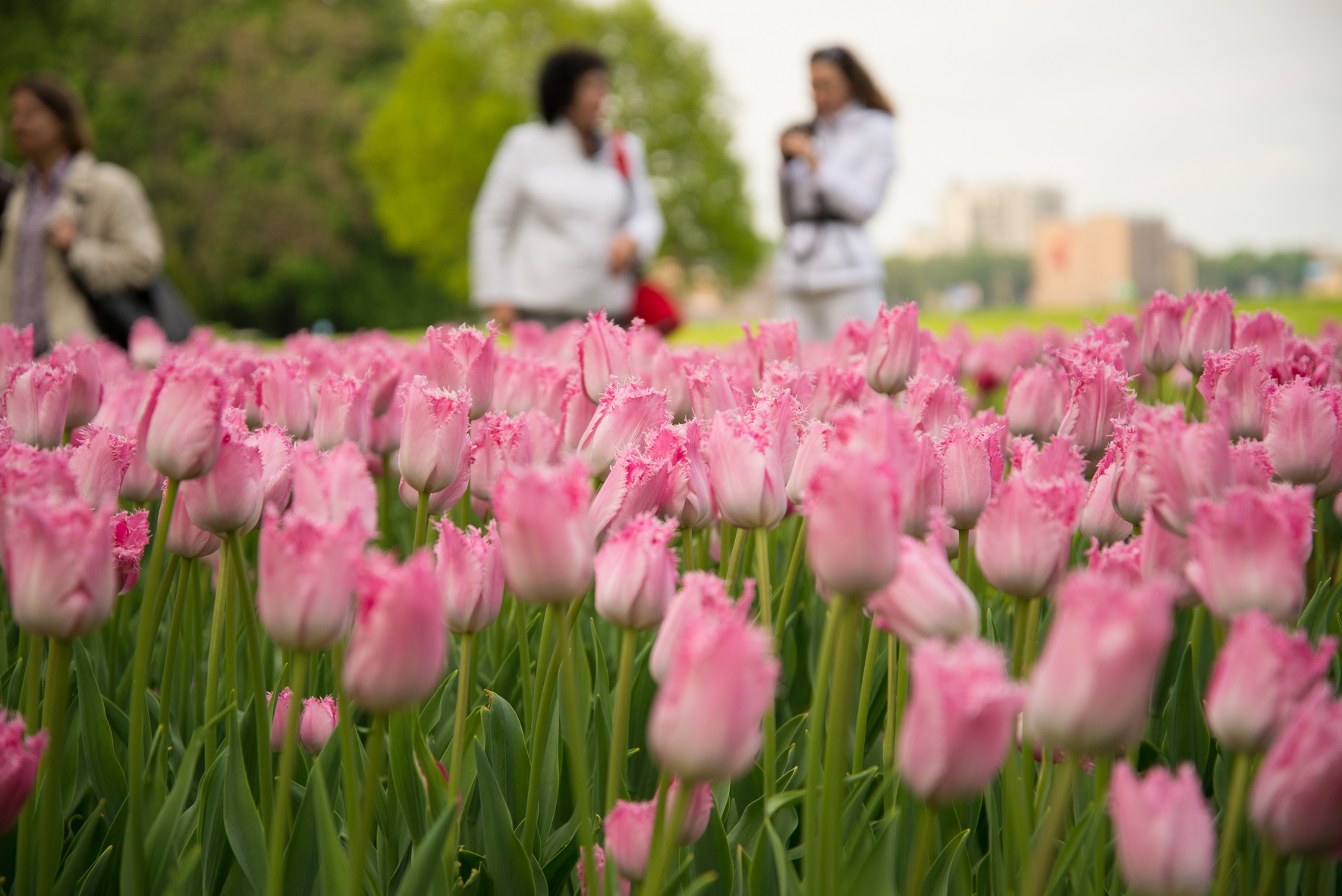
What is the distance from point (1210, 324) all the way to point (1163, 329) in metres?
0.18

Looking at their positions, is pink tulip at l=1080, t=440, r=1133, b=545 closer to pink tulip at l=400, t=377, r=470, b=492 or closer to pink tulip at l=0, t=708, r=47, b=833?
pink tulip at l=400, t=377, r=470, b=492

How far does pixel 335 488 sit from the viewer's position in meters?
0.98

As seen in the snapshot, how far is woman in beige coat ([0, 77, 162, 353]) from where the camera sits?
19.1 feet

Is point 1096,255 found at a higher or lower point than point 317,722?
higher

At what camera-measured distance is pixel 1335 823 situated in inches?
30.3

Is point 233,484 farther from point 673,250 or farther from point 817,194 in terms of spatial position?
point 673,250

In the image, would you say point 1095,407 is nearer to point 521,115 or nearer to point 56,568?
point 56,568

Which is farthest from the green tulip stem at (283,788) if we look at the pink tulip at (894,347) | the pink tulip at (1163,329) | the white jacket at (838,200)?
the white jacket at (838,200)

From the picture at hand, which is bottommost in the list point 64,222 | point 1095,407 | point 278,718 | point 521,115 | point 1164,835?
point 278,718

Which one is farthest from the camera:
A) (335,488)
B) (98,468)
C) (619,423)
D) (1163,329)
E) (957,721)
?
(1163,329)

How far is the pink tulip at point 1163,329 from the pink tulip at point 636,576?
1.61 m

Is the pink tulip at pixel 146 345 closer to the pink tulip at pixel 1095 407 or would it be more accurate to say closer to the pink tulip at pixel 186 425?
the pink tulip at pixel 186 425

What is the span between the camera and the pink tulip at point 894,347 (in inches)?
76.4

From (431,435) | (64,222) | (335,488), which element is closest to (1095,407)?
(431,435)
